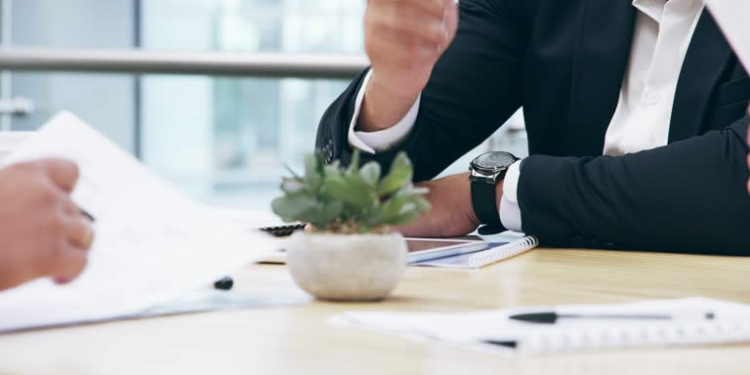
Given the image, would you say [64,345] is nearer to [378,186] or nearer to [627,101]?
[378,186]

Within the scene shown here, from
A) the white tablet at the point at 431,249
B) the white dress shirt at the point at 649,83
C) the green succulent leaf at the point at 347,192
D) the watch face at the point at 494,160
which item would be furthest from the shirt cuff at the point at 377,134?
the green succulent leaf at the point at 347,192

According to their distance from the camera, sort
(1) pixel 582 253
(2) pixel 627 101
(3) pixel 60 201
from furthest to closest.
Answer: (2) pixel 627 101 → (1) pixel 582 253 → (3) pixel 60 201

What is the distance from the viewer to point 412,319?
45 centimetres

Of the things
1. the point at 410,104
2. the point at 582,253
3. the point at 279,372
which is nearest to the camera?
the point at 279,372

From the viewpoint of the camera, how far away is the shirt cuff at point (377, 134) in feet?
3.61

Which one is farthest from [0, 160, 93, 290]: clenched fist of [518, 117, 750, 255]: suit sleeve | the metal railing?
the metal railing

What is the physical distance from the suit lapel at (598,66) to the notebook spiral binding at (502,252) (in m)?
0.35

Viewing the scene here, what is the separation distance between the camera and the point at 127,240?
23.5 inches

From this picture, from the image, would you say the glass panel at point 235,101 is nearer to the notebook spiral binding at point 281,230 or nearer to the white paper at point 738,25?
the notebook spiral binding at point 281,230

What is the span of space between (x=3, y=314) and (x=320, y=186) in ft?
0.60

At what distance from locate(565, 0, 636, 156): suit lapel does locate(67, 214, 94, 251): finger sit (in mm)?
857

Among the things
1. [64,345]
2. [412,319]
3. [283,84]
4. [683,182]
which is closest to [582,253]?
[683,182]

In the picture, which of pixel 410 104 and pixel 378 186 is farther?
pixel 410 104

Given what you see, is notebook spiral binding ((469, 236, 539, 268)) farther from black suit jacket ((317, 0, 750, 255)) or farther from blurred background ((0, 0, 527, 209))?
blurred background ((0, 0, 527, 209))
